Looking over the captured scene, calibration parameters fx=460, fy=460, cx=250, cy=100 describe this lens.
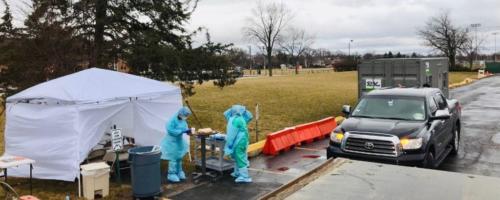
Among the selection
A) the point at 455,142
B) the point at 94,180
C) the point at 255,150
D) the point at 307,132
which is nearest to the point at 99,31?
the point at 255,150

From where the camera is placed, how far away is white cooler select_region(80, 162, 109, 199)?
8172mm

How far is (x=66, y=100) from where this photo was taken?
8.46 metres

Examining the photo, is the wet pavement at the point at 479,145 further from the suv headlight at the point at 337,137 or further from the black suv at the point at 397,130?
the suv headlight at the point at 337,137

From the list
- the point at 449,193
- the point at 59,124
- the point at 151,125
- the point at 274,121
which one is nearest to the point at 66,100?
the point at 59,124

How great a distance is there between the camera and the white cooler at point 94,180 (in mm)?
8172

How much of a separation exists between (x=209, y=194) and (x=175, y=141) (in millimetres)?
1339

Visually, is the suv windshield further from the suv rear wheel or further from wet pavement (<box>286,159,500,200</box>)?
wet pavement (<box>286,159,500,200</box>)

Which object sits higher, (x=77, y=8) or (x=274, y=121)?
(x=77, y=8)

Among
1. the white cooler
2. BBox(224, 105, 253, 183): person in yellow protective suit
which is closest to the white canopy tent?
the white cooler

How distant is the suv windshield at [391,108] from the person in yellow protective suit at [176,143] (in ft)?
12.1

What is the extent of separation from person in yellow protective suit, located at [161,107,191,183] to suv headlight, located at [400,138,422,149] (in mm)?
4078

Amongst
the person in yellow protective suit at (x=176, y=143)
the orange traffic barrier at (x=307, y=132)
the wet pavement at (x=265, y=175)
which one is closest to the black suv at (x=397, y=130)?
the wet pavement at (x=265, y=175)

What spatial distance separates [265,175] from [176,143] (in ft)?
6.83

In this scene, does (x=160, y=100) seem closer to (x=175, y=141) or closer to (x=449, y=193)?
(x=175, y=141)
